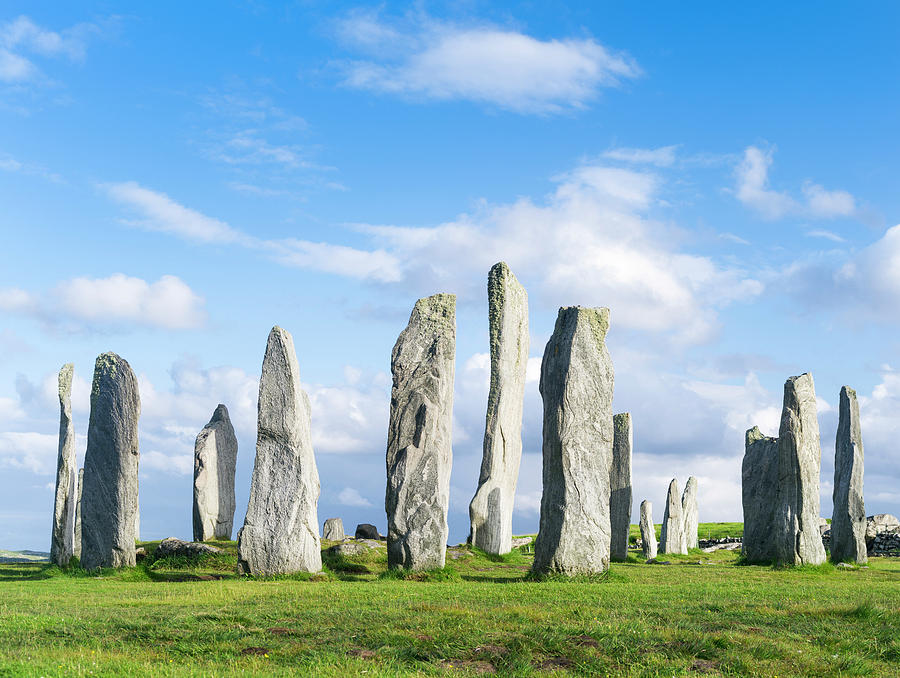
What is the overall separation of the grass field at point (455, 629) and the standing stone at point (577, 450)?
0.74m

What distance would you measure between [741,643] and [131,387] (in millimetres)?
15840

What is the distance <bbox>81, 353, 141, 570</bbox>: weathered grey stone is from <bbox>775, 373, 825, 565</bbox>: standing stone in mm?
15364

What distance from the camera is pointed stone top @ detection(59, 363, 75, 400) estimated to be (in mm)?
24953

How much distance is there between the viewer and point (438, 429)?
18.3 meters

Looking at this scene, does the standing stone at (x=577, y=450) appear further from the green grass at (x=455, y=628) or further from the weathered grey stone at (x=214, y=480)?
the weathered grey stone at (x=214, y=480)

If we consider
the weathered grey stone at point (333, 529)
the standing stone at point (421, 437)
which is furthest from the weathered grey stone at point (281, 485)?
the weathered grey stone at point (333, 529)

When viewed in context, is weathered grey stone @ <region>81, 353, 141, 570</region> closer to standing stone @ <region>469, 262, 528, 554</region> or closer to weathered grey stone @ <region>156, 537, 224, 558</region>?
weathered grey stone @ <region>156, 537, 224, 558</region>

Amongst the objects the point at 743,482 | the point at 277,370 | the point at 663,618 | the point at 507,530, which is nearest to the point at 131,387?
the point at 277,370

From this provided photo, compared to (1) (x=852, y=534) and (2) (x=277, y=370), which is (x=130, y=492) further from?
(1) (x=852, y=534)

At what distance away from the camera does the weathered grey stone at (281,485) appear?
58.3ft

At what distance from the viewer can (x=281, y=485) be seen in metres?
18.0

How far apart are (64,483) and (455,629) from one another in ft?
60.0

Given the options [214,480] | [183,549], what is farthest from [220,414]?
[183,549]

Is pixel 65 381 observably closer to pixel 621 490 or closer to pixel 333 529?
pixel 333 529
